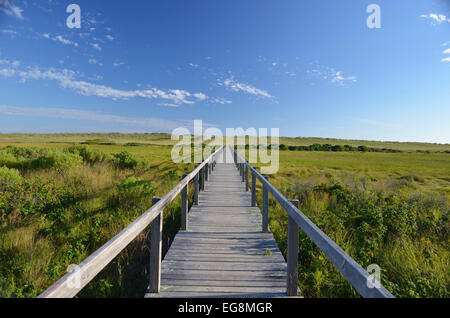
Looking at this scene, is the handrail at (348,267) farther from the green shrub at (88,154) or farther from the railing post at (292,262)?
the green shrub at (88,154)

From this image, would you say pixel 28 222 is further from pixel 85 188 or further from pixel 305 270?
pixel 305 270

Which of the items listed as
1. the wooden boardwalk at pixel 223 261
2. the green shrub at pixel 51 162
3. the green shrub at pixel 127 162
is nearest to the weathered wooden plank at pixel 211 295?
the wooden boardwalk at pixel 223 261

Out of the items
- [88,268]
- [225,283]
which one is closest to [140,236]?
[225,283]

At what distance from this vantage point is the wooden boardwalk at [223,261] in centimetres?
296

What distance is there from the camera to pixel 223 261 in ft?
11.9

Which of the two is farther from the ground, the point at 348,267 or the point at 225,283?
the point at 348,267

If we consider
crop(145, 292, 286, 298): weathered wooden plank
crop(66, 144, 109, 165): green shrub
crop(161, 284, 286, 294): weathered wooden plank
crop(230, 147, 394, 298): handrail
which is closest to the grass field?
crop(161, 284, 286, 294): weathered wooden plank

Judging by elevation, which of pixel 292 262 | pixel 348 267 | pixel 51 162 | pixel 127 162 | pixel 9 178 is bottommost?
pixel 292 262

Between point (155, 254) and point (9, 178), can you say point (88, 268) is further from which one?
point (9, 178)

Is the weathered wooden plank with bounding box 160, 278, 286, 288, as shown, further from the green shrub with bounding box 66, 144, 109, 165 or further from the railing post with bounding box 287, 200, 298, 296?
the green shrub with bounding box 66, 144, 109, 165

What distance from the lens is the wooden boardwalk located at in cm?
296
